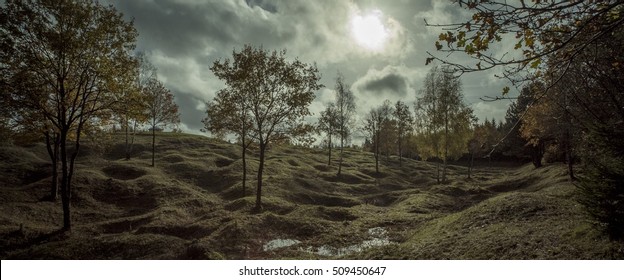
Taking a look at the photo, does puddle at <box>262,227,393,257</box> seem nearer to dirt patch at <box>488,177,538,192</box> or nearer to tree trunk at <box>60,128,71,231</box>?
tree trunk at <box>60,128,71,231</box>

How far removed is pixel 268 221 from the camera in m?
18.8

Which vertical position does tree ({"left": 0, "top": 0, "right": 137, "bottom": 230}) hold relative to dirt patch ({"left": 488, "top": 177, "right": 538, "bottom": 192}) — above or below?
above

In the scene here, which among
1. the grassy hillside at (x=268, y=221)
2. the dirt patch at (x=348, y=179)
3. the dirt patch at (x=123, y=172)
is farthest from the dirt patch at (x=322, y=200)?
the dirt patch at (x=123, y=172)

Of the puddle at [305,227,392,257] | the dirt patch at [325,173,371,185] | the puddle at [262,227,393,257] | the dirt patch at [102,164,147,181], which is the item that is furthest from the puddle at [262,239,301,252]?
the dirt patch at [325,173,371,185]

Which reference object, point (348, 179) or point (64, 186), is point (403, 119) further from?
point (64, 186)

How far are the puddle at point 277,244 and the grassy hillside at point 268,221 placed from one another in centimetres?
5

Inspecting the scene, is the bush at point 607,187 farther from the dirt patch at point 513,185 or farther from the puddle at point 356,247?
the dirt patch at point 513,185

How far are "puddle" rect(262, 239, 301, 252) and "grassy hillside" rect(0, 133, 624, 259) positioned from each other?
49 mm

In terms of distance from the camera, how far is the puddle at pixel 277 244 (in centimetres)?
1525

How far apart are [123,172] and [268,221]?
20865 millimetres

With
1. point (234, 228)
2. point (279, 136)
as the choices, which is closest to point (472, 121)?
point (279, 136)

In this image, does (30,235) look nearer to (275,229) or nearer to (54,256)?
(54,256)

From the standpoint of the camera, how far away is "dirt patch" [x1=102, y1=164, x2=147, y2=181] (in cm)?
3138

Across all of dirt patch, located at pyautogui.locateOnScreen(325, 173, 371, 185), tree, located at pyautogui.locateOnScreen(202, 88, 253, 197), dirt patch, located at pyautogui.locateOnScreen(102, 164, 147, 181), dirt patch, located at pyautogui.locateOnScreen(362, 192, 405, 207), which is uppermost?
tree, located at pyautogui.locateOnScreen(202, 88, 253, 197)
